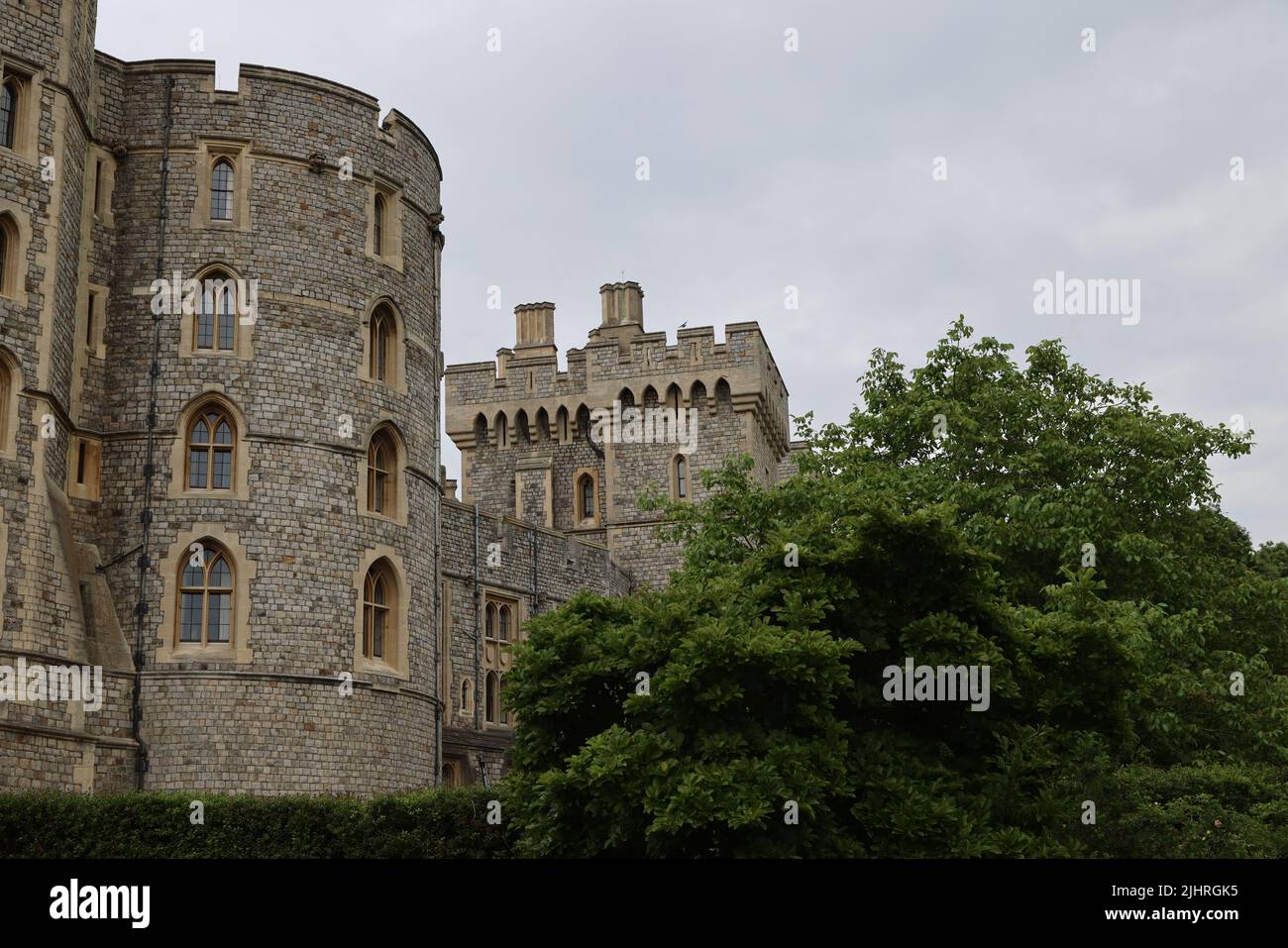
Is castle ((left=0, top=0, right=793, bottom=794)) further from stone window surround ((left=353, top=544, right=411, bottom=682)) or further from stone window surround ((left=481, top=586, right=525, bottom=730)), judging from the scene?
stone window surround ((left=481, top=586, right=525, bottom=730))

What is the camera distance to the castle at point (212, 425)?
76.7 feet

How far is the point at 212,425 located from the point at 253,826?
811 cm

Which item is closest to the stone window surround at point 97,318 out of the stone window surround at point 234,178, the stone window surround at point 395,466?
the stone window surround at point 234,178

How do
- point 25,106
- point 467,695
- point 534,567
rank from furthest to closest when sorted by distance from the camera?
point 534,567, point 467,695, point 25,106

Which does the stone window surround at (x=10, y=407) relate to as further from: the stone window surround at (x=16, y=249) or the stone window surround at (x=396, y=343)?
the stone window surround at (x=396, y=343)

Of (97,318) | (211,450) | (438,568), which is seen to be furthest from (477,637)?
(97,318)

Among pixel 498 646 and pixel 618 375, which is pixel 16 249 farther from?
pixel 618 375

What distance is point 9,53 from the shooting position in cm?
2366

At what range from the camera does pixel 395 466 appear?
28.5 meters

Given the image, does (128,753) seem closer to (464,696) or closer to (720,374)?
(464,696)

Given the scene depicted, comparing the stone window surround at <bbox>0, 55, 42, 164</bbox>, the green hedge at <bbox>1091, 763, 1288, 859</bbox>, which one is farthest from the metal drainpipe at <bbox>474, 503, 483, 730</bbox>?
the green hedge at <bbox>1091, 763, 1288, 859</bbox>

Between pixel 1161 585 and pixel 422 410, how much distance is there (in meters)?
14.5

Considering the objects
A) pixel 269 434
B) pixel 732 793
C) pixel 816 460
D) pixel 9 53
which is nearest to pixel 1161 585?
pixel 816 460
